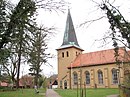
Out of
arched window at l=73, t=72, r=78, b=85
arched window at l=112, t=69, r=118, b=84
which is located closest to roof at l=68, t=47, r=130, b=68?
arched window at l=73, t=72, r=78, b=85

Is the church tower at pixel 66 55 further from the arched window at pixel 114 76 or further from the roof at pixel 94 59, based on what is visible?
the arched window at pixel 114 76

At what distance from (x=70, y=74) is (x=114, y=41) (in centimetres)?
4024

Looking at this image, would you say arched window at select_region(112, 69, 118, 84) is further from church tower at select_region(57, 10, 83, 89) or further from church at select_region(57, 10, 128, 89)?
church tower at select_region(57, 10, 83, 89)

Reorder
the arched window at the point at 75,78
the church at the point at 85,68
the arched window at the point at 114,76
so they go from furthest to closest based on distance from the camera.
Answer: the arched window at the point at 75,78 < the church at the point at 85,68 < the arched window at the point at 114,76

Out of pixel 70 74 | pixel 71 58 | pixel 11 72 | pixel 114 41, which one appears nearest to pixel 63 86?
pixel 70 74

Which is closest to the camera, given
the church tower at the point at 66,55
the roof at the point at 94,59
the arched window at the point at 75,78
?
the roof at the point at 94,59

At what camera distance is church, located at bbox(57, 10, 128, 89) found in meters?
47.9

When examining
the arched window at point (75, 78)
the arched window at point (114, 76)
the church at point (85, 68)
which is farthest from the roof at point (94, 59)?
the arched window at point (114, 76)

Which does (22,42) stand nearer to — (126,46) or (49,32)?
(49,32)

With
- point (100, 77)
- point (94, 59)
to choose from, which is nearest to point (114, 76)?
point (100, 77)

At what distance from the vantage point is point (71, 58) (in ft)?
187

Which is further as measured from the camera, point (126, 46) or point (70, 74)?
point (70, 74)

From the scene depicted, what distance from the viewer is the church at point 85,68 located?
4788 cm

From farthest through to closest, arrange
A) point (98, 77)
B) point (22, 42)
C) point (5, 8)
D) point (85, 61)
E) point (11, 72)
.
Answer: point (85, 61) < point (98, 77) < point (11, 72) < point (22, 42) < point (5, 8)
